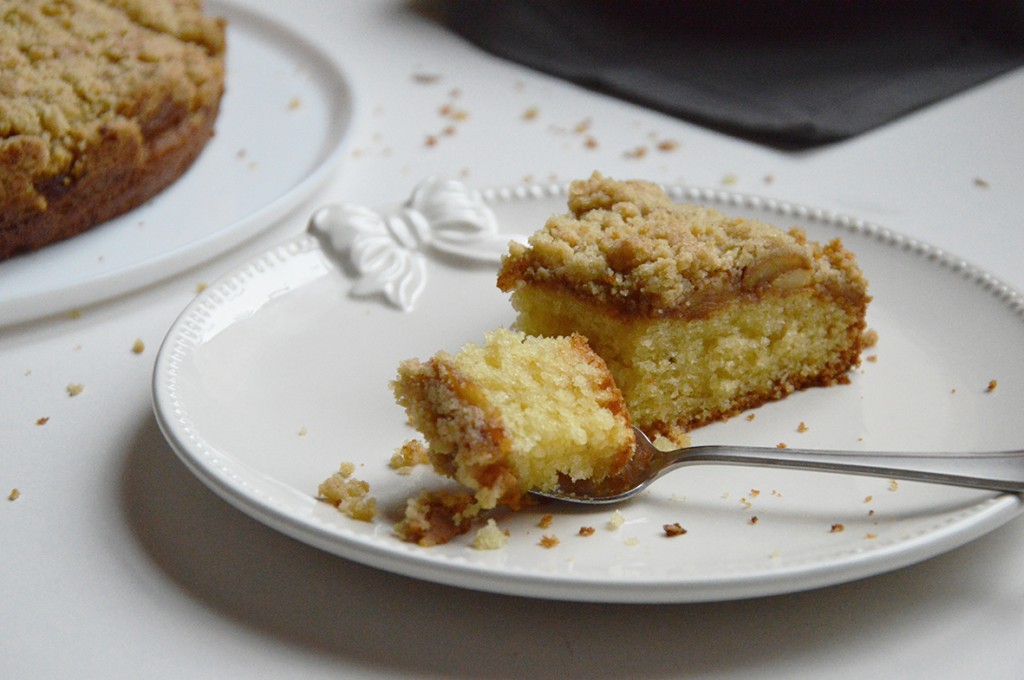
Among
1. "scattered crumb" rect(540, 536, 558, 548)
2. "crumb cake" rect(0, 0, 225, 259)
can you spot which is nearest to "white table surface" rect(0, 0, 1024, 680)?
"scattered crumb" rect(540, 536, 558, 548)

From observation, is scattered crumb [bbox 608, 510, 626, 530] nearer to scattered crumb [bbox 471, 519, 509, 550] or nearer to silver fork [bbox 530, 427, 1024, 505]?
silver fork [bbox 530, 427, 1024, 505]

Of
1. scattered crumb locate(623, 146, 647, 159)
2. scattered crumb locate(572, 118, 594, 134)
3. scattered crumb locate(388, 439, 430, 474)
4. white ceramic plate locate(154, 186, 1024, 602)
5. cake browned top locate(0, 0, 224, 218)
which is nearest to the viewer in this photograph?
white ceramic plate locate(154, 186, 1024, 602)

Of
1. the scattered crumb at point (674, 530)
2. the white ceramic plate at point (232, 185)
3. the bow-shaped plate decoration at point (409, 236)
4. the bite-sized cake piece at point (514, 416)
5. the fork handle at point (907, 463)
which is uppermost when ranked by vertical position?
the fork handle at point (907, 463)

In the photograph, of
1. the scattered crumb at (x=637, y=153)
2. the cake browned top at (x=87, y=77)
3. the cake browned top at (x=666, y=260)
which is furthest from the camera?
the scattered crumb at (x=637, y=153)

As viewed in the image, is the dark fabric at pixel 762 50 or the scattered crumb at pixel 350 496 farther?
the dark fabric at pixel 762 50

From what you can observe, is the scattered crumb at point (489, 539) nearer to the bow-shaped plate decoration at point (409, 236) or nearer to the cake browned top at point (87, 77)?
the bow-shaped plate decoration at point (409, 236)

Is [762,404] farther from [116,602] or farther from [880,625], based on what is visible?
[116,602]

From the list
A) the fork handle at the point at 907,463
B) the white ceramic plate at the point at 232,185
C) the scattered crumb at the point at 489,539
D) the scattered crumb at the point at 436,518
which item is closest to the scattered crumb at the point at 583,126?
the white ceramic plate at the point at 232,185
